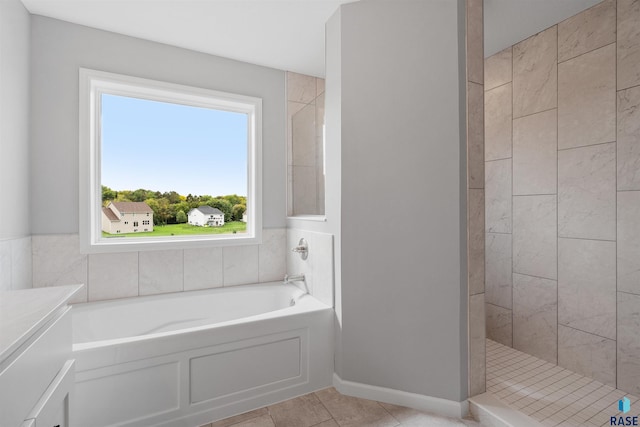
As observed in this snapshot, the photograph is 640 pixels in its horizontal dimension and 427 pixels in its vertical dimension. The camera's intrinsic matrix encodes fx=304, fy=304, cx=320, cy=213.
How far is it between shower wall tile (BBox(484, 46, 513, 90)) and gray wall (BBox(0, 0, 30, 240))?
3.42 metres

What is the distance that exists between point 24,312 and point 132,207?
161cm

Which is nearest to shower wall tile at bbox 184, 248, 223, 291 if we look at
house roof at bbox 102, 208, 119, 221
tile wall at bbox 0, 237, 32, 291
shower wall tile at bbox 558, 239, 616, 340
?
house roof at bbox 102, 208, 119, 221

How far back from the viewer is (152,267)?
93.9 inches

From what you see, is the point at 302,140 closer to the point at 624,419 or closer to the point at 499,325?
the point at 499,325

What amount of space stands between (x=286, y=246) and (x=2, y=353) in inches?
88.1

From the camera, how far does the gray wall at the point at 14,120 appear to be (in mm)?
1685

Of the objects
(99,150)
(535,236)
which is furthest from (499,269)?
(99,150)

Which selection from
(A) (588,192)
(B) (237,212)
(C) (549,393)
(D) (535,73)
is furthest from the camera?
(B) (237,212)

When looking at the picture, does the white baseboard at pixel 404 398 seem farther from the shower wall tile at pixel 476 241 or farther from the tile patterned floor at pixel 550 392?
the shower wall tile at pixel 476 241

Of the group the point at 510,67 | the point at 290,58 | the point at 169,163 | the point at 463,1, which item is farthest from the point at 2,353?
the point at 510,67

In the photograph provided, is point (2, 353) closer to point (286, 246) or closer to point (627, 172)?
point (286, 246)

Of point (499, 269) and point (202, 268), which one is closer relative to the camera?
point (202, 268)

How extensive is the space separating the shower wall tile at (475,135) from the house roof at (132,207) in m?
2.39

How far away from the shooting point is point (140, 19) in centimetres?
212
